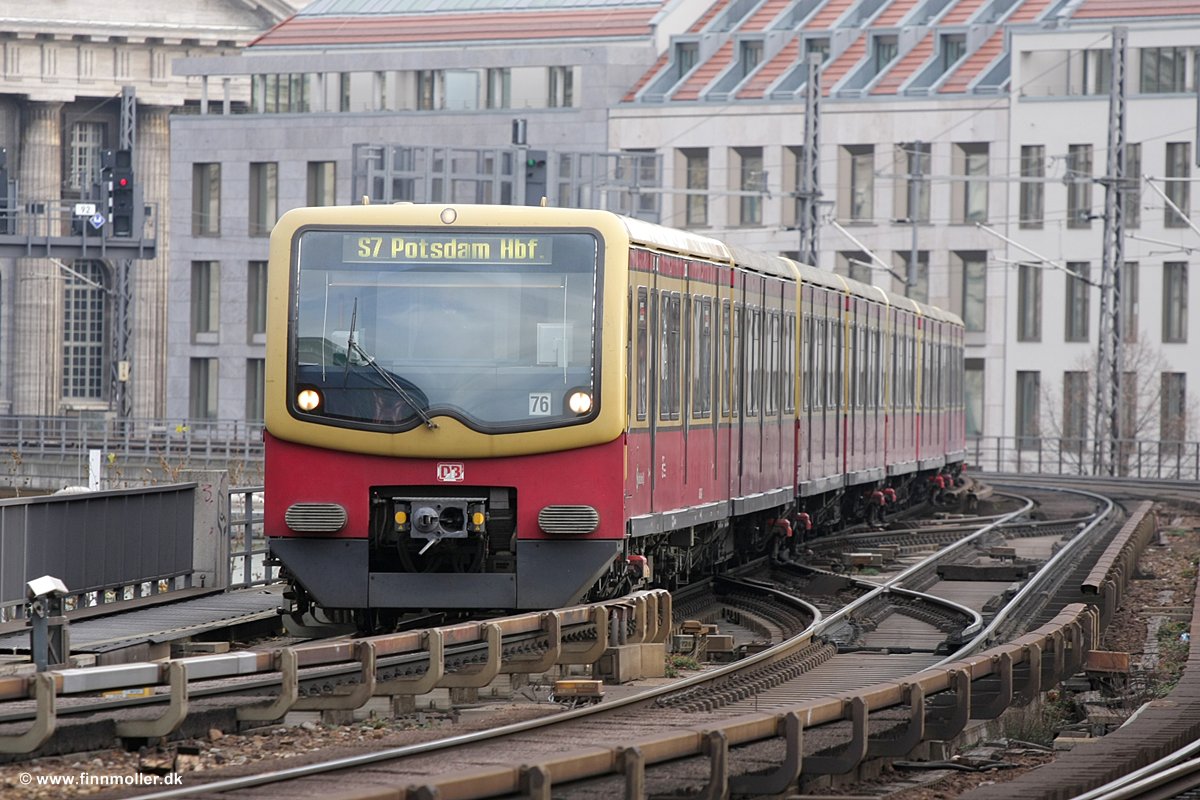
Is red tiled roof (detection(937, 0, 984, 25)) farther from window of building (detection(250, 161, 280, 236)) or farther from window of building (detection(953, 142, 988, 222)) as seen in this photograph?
window of building (detection(250, 161, 280, 236))

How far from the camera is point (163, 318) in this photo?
87.8 metres

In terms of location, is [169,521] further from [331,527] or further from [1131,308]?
[1131,308]

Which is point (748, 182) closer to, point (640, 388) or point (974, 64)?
point (974, 64)

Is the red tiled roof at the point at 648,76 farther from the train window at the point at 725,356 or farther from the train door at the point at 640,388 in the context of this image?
the train door at the point at 640,388

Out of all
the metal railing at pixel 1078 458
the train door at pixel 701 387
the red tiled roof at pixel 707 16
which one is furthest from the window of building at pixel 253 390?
the train door at pixel 701 387

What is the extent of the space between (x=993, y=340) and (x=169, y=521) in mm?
53370

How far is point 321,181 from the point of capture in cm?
7825

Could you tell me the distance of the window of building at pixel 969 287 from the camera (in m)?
72.6

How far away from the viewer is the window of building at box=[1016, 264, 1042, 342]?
232 ft

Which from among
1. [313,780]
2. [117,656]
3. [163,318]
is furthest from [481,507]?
[163,318]

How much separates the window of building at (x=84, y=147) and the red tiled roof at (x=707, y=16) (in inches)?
976

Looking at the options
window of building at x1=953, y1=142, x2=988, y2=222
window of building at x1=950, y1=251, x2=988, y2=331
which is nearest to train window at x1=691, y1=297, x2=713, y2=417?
window of building at x1=953, y1=142, x2=988, y2=222

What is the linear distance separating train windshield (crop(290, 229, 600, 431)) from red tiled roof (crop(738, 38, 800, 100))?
5770cm

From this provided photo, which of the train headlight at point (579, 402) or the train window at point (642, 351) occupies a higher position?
the train window at point (642, 351)
